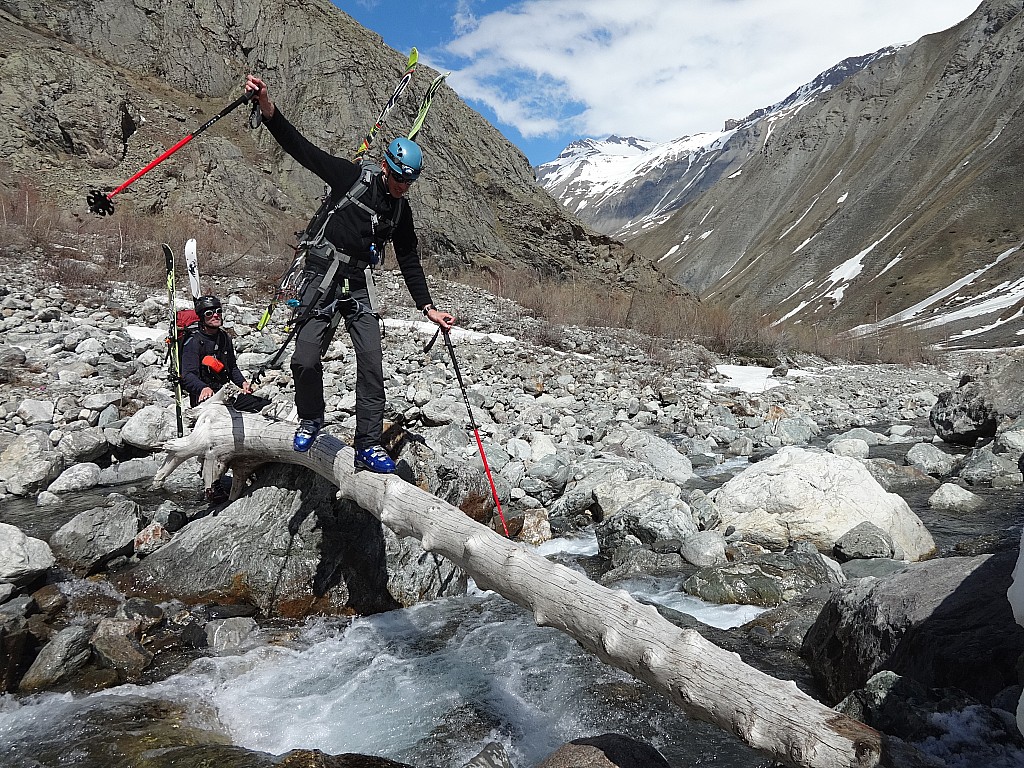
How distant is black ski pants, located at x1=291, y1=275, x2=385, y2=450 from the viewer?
20.3ft

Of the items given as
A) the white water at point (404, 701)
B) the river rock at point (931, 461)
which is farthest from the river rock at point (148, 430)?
the river rock at point (931, 461)

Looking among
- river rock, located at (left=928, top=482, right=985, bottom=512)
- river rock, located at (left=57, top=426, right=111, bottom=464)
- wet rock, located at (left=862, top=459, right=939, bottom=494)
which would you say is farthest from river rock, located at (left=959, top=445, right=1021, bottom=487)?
river rock, located at (left=57, top=426, right=111, bottom=464)

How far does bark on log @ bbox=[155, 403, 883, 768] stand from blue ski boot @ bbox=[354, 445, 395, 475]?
0.10 m

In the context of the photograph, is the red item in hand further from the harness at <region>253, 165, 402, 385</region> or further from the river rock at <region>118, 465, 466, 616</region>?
the harness at <region>253, 165, 402, 385</region>

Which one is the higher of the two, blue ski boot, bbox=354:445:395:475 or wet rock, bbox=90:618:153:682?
blue ski boot, bbox=354:445:395:475

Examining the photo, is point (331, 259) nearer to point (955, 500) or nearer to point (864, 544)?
point (864, 544)

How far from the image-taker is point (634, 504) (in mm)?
9453

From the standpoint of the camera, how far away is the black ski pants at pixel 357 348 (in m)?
6.20

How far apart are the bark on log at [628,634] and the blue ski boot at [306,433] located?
109mm

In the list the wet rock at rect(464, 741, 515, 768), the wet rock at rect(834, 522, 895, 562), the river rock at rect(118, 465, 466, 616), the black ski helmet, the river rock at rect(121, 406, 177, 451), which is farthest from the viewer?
the river rock at rect(121, 406, 177, 451)

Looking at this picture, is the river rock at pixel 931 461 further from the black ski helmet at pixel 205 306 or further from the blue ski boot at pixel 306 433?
the black ski helmet at pixel 205 306

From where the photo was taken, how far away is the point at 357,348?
6.33m

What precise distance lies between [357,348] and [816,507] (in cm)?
688

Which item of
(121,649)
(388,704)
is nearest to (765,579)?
(388,704)
